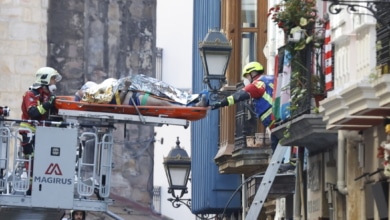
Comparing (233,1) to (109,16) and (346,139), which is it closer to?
(346,139)

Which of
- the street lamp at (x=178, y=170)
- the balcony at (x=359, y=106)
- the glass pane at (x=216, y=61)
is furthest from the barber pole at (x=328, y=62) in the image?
the street lamp at (x=178, y=170)

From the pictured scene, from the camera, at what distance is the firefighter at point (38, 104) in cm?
2564

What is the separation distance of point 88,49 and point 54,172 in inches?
1204

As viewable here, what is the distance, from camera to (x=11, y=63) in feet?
159

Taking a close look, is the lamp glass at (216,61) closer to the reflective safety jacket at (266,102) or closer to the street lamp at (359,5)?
the reflective safety jacket at (266,102)

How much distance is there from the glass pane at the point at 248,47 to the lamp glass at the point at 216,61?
5172mm

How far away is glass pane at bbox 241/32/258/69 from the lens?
33.8 metres

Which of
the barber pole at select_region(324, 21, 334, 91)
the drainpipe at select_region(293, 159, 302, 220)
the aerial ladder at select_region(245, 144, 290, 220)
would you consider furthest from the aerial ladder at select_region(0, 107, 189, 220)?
the drainpipe at select_region(293, 159, 302, 220)

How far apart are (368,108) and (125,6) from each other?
1491 inches

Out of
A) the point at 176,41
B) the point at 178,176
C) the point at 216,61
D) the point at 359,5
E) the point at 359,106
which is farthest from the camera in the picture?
the point at 176,41

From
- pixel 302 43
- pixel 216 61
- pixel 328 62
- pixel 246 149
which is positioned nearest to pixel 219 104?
pixel 302 43

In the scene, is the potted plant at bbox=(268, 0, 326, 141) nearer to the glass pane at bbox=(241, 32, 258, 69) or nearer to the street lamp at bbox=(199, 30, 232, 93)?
the street lamp at bbox=(199, 30, 232, 93)

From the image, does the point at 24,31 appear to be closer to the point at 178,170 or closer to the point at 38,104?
the point at 178,170

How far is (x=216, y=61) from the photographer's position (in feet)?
93.4
